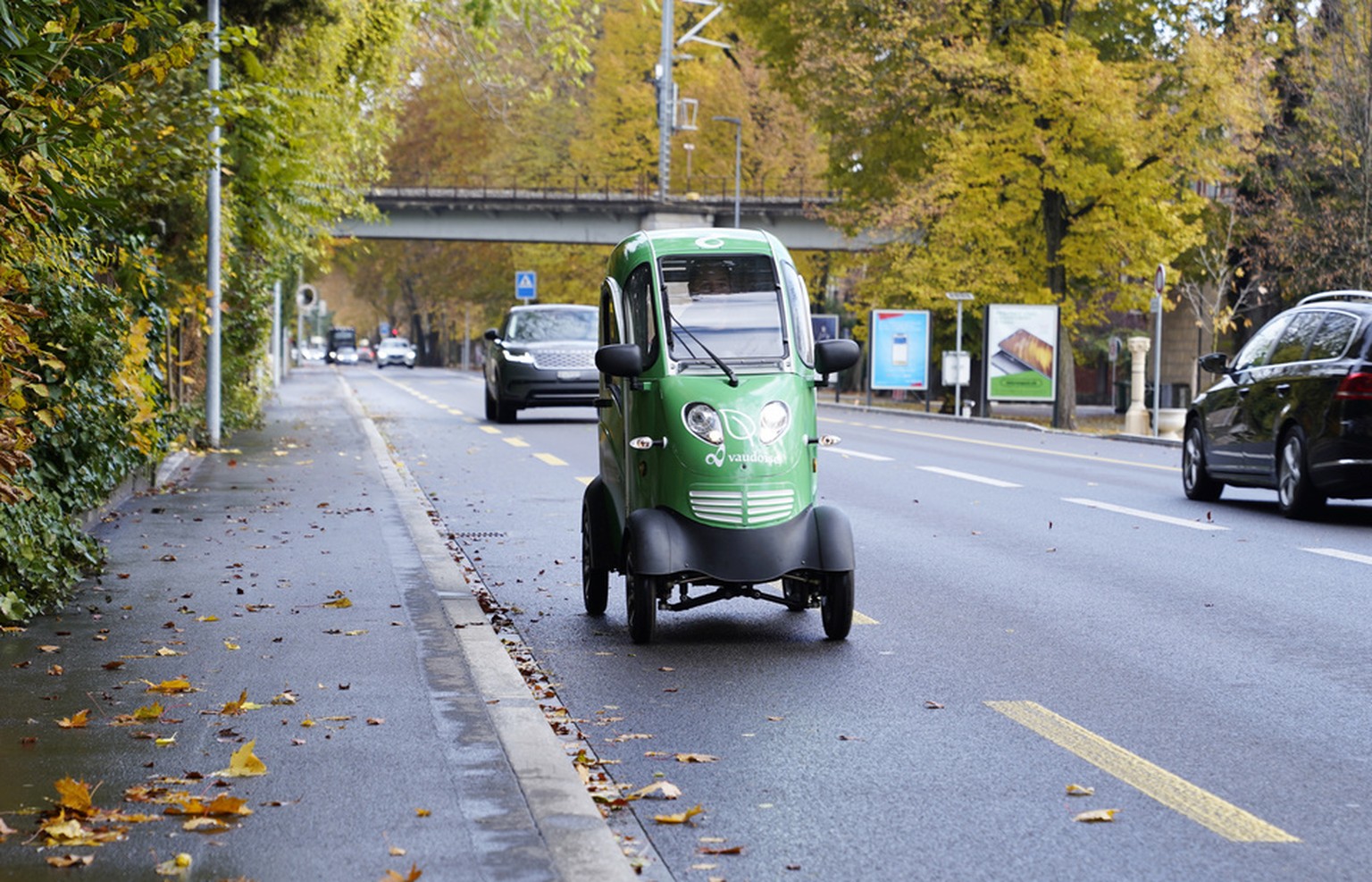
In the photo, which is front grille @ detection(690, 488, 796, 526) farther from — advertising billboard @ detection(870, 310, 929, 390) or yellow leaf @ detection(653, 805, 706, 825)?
advertising billboard @ detection(870, 310, 929, 390)

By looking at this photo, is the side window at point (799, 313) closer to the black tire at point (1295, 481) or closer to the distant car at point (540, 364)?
the black tire at point (1295, 481)

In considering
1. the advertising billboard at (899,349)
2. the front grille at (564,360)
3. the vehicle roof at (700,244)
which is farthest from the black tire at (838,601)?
the advertising billboard at (899,349)

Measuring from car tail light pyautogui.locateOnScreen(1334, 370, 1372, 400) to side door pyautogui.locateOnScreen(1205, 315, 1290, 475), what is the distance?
162 cm

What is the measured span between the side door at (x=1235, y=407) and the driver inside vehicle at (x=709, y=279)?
8756 millimetres

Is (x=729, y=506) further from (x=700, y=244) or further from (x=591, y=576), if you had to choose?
(x=700, y=244)

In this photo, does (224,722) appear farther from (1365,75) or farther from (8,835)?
(1365,75)

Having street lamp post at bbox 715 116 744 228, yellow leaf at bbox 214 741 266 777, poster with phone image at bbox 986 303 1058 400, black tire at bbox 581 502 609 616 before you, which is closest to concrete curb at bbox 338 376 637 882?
black tire at bbox 581 502 609 616

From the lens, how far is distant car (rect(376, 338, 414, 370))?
11388 centimetres

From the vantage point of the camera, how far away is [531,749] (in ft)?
21.2

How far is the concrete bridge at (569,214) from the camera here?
69.8 m

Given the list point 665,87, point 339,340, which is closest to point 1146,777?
point 665,87

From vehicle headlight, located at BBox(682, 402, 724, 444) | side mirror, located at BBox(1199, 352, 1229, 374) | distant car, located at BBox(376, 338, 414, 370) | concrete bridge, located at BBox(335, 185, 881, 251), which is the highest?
concrete bridge, located at BBox(335, 185, 881, 251)

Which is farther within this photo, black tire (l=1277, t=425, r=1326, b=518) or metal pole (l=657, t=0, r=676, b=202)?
metal pole (l=657, t=0, r=676, b=202)

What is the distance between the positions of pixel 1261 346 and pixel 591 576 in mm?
9573
